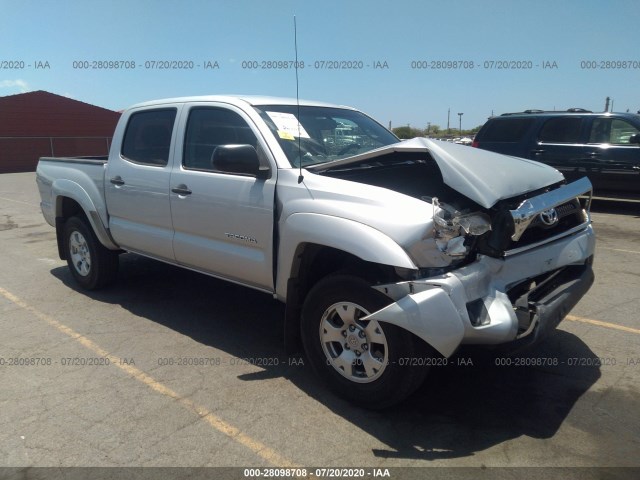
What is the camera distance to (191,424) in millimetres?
3215

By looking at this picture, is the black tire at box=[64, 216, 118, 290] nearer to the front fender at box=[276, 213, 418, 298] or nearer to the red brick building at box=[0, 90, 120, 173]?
the front fender at box=[276, 213, 418, 298]

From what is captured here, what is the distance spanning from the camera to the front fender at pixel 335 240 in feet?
9.62

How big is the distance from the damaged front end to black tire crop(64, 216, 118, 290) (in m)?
3.80

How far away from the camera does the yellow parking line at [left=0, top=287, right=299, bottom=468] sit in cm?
290

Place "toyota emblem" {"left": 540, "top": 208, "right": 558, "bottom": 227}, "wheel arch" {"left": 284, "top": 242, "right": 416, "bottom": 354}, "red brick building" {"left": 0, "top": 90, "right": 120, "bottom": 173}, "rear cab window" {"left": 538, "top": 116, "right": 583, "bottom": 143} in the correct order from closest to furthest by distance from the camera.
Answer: "toyota emblem" {"left": 540, "top": 208, "right": 558, "bottom": 227}, "wheel arch" {"left": 284, "top": 242, "right": 416, "bottom": 354}, "rear cab window" {"left": 538, "top": 116, "right": 583, "bottom": 143}, "red brick building" {"left": 0, "top": 90, "right": 120, "bottom": 173}

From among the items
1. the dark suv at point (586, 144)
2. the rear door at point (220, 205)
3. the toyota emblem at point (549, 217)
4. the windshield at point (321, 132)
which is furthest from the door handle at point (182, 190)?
the dark suv at point (586, 144)

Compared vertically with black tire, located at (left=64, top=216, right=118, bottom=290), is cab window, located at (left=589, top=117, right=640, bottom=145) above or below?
above

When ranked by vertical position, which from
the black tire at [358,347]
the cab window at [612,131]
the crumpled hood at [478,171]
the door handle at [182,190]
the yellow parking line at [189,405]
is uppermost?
the cab window at [612,131]

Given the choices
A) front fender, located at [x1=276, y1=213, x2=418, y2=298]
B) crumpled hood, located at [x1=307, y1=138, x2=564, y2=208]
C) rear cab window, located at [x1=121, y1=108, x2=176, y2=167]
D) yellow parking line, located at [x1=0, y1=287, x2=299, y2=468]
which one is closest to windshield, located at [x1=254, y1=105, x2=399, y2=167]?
crumpled hood, located at [x1=307, y1=138, x2=564, y2=208]

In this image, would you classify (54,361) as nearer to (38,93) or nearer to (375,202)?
(375,202)

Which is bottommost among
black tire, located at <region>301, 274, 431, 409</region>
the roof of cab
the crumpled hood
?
black tire, located at <region>301, 274, 431, 409</region>

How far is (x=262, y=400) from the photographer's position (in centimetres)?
347

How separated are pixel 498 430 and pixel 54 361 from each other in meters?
3.31

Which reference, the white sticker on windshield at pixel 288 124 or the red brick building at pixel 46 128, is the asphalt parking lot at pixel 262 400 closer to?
the white sticker on windshield at pixel 288 124
